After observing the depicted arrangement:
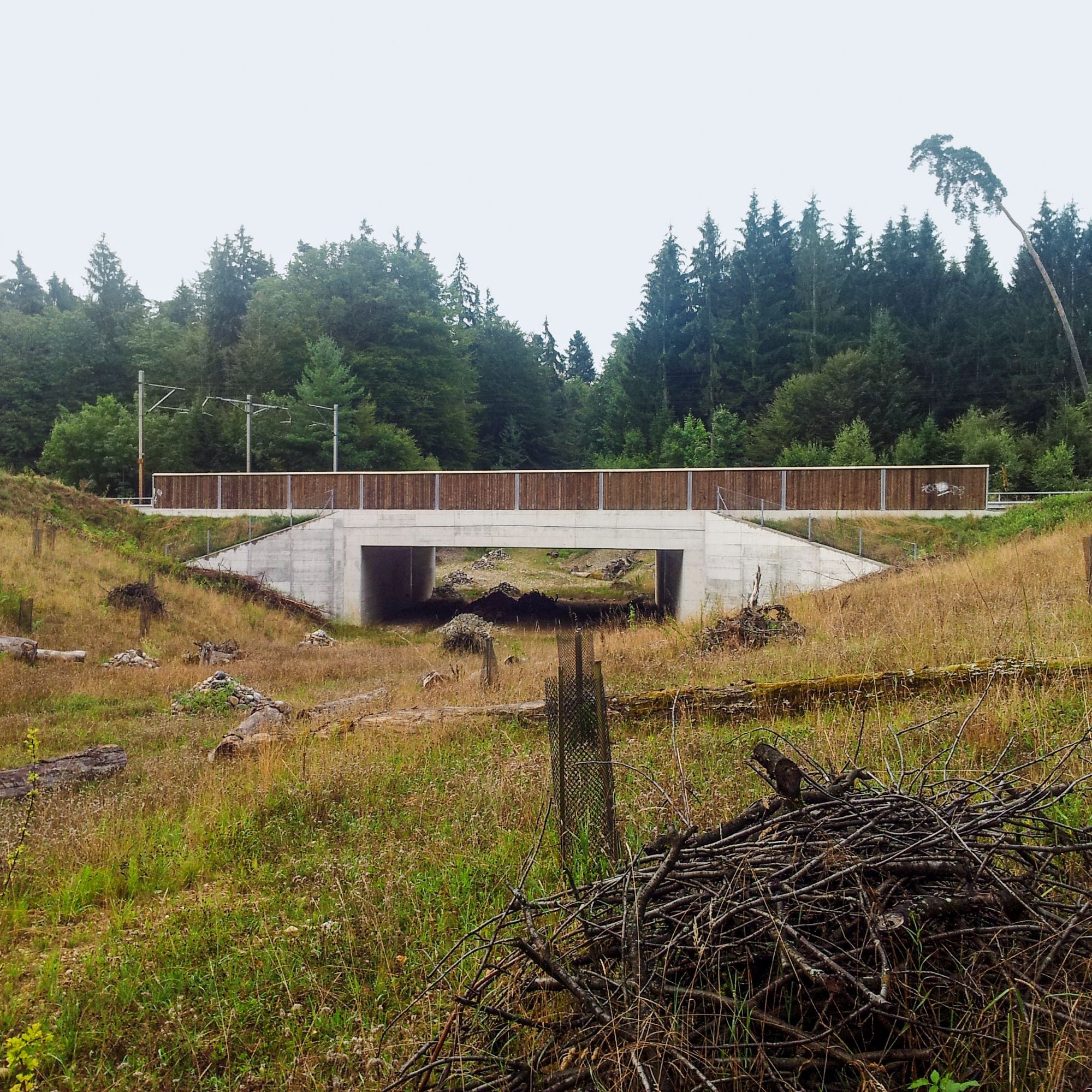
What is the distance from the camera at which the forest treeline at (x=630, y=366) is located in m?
44.0

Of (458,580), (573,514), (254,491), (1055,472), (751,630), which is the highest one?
(1055,472)

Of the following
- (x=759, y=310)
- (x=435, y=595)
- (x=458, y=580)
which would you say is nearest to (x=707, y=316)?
(x=759, y=310)

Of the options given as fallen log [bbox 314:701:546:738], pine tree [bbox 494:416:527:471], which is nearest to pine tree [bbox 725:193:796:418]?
pine tree [bbox 494:416:527:471]

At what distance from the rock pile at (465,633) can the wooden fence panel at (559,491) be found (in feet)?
15.7

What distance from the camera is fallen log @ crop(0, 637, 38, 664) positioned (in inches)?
580

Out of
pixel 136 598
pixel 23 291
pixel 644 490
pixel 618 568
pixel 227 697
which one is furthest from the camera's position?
pixel 23 291

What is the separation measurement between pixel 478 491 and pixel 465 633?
8378 millimetres

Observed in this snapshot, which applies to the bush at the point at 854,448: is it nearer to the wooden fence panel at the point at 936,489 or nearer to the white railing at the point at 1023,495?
the white railing at the point at 1023,495

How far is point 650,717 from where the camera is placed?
24.1ft

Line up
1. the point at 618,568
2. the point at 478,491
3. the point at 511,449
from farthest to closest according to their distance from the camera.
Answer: the point at 511,449, the point at 618,568, the point at 478,491

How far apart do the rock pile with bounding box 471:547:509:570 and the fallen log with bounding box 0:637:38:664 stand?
32.2 m

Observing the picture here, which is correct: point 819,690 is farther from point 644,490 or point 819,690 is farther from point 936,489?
→ point 936,489

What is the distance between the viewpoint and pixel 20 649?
48.8 feet

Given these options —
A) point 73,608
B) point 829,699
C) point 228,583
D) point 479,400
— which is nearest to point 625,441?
point 479,400
